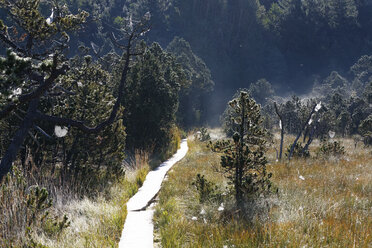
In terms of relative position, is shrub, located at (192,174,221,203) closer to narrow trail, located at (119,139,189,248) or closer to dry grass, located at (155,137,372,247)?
dry grass, located at (155,137,372,247)

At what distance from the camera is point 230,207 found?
234 inches

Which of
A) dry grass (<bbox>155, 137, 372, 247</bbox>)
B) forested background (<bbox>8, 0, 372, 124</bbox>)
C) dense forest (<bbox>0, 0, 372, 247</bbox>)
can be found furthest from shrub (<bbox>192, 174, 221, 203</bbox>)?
forested background (<bbox>8, 0, 372, 124</bbox>)

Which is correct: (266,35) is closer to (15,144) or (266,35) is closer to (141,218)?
(141,218)

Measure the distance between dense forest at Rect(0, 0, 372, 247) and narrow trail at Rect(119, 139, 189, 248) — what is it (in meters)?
0.28

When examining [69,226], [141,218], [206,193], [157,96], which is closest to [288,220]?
[206,193]

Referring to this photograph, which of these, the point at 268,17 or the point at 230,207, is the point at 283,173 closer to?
the point at 230,207

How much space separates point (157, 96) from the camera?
17.0 meters

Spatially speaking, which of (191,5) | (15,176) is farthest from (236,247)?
(191,5)

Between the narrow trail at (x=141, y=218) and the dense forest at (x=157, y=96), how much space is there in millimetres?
278

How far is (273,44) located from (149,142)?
96.9m

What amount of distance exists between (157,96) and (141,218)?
11.0m

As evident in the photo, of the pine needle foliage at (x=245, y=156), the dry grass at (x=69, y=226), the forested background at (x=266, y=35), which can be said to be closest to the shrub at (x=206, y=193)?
the pine needle foliage at (x=245, y=156)

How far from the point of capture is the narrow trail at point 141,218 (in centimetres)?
524

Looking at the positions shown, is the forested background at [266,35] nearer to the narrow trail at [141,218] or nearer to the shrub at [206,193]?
the narrow trail at [141,218]
